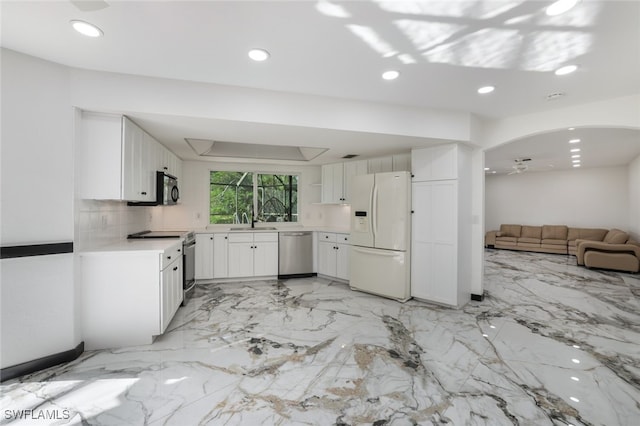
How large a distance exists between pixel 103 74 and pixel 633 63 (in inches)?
173

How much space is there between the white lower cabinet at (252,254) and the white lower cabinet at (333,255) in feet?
2.68

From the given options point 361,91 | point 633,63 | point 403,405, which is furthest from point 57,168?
point 633,63

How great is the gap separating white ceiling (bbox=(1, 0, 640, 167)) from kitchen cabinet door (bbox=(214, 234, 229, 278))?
2.16m

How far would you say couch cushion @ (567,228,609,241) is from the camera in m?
7.46

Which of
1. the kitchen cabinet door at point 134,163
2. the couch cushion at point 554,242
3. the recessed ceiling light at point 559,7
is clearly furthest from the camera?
the couch cushion at point 554,242

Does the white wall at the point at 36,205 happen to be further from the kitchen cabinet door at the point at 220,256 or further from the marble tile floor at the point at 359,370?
the kitchen cabinet door at the point at 220,256

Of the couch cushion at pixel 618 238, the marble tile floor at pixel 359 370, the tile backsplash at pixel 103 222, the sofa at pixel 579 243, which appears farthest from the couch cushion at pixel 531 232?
the tile backsplash at pixel 103 222

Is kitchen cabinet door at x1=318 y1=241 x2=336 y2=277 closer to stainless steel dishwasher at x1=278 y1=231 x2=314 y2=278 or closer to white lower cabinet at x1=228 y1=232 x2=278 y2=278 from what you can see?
stainless steel dishwasher at x1=278 y1=231 x2=314 y2=278

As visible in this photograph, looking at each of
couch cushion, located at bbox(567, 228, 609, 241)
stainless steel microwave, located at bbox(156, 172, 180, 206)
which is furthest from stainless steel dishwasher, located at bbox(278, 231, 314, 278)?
couch cushion, located at bbox(567, 228, 609, 241)

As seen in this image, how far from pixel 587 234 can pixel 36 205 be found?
11.0 meters

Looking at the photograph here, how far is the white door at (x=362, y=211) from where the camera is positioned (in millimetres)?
4156

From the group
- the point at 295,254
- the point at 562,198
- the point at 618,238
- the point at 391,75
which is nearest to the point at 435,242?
the point at 391,75

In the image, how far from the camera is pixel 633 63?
2.28 meters

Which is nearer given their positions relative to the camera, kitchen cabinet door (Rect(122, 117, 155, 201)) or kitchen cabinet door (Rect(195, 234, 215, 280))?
kitchen cabinet door (Rect(122, 117, 155, 201))
